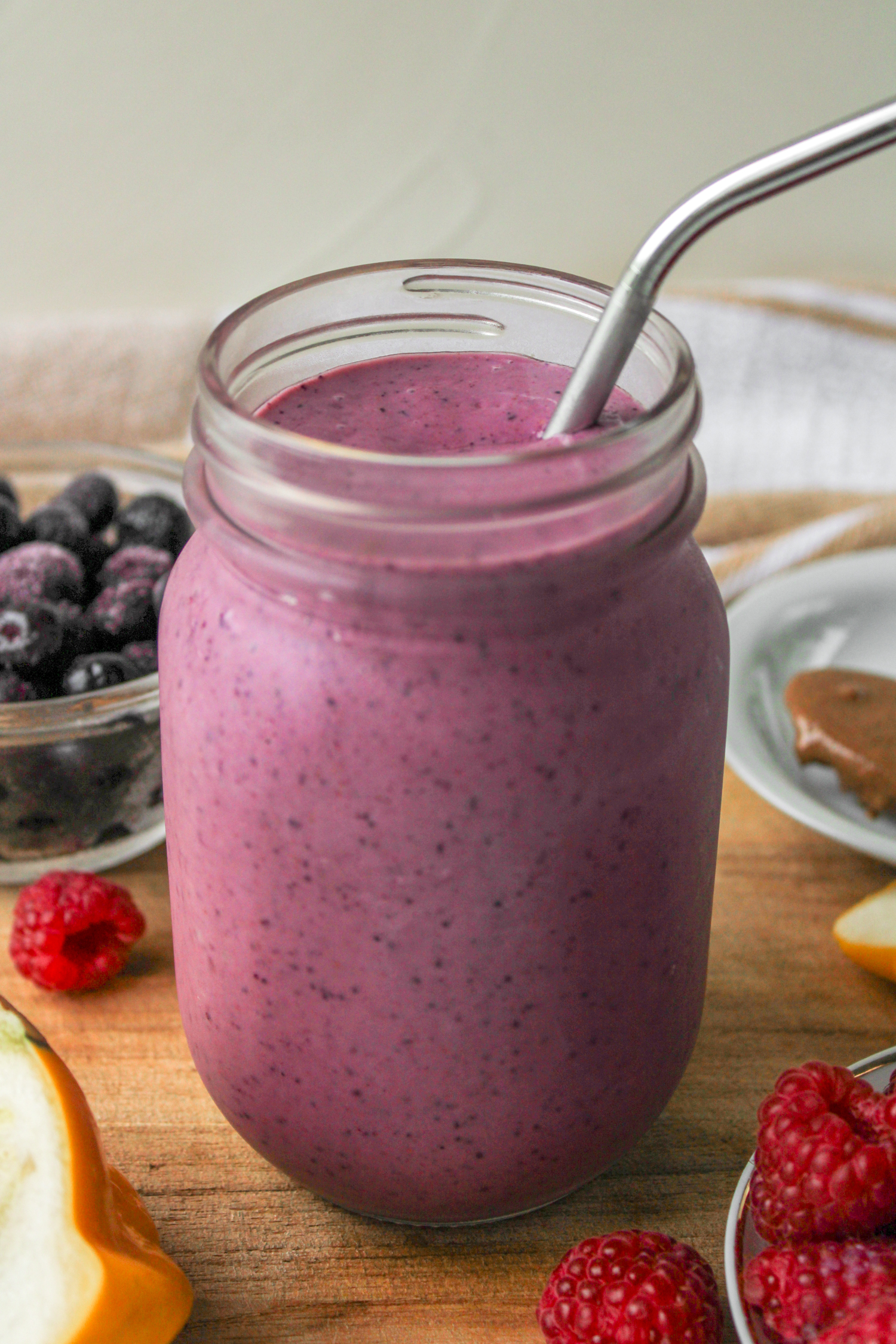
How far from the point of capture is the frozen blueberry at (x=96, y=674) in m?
1.00

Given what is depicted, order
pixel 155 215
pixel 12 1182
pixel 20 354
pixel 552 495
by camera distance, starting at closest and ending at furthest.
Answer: pixel 552 495
pixel 12 1182
pixel 20 354
pixel 155 215

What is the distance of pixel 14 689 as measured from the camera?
3.23ft

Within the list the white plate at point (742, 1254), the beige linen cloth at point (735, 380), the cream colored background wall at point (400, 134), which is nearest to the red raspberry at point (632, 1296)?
the white plate at point (742, 1254)

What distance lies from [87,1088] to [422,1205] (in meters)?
0.25

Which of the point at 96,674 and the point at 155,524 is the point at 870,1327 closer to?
the point at 96,674

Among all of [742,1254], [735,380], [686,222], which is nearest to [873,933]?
[742,1254]

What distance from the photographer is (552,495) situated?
530 mm

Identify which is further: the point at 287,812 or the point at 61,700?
the point at 61,700

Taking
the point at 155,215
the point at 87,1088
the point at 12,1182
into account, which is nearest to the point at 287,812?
the point at 12,1182

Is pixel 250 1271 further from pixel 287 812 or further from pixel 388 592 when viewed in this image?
pixel 388 592

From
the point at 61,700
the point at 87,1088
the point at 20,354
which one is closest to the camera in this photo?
the point at 87,1088

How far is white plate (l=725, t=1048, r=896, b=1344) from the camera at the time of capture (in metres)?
0.59

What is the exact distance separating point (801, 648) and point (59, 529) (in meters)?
0.68

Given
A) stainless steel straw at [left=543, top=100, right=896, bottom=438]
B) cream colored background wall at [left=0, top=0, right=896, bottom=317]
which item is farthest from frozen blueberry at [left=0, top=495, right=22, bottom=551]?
cream colored background wall at [left=0, top=0, right=896, bottom=317]
